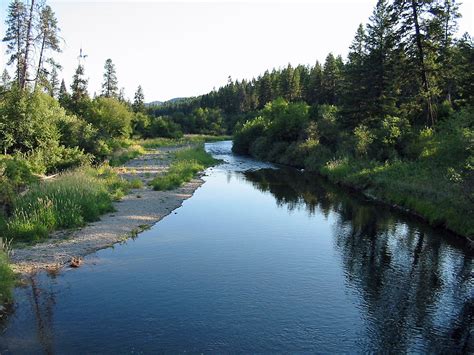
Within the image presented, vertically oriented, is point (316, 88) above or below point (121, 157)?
above

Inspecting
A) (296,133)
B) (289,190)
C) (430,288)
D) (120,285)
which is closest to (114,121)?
(296,133)

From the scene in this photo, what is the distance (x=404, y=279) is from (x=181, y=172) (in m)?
25.9

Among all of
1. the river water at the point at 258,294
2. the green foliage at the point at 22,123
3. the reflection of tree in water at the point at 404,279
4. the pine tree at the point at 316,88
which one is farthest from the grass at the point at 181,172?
the pine tree at the point at 316,88

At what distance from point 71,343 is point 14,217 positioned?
981 centimetres

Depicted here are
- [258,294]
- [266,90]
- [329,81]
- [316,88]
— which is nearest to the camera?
[258,294]

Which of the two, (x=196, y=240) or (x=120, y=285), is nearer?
(x=120, y=285)

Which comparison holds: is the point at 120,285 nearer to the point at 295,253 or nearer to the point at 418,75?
the point at 295,253

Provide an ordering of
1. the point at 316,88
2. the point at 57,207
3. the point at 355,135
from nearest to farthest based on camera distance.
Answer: the point at 57,207 → the point at 355,135 → the point at 316,88

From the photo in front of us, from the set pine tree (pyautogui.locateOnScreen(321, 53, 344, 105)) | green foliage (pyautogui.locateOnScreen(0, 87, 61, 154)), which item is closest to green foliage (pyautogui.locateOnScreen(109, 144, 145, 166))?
green foliage (pyautogui.locateOnScreen(0, 87, 61, 154))

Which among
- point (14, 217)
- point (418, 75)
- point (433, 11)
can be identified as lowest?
point (14, 217)

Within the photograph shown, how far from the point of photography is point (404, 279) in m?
14.1

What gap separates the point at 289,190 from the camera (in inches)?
1312

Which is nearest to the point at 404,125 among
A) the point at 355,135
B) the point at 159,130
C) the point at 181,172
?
the point at 355,135

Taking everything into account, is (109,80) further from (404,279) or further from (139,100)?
(404,279)
